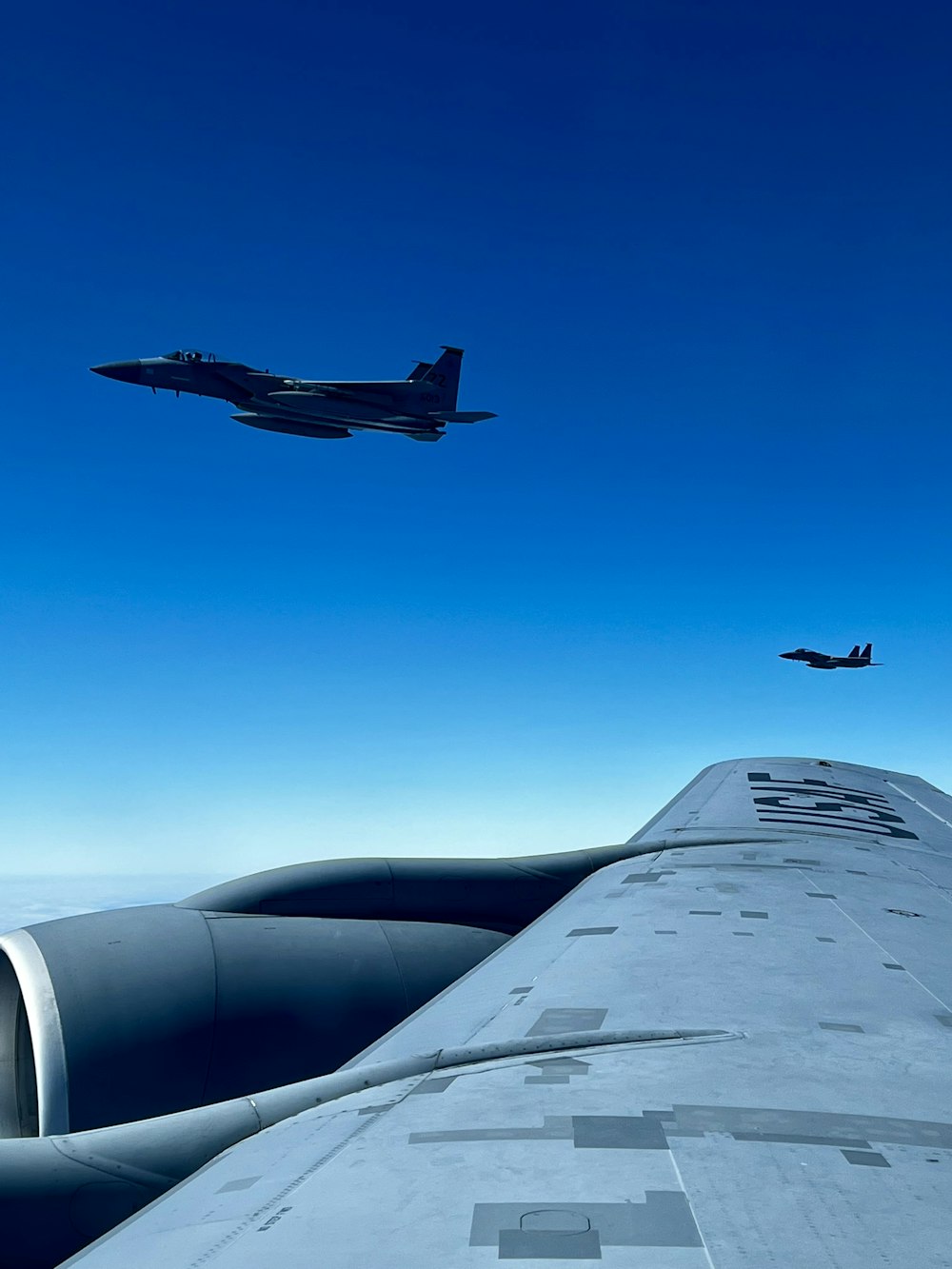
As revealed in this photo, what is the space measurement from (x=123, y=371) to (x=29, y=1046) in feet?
91.3

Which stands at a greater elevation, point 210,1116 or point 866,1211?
point 866,1211

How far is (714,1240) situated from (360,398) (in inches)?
1314

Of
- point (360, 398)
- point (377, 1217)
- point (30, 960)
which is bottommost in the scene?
point (30, 960)

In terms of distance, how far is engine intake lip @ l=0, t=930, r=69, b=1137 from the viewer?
9016mm

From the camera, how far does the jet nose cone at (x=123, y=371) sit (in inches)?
1332

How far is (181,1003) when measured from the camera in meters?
10.0

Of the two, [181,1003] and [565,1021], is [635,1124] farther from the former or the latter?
[181,1003]

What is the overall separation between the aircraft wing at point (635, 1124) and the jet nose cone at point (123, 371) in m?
30.6

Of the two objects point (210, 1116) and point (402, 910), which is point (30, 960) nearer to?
point (402, 910)

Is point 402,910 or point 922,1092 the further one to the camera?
point 402,910

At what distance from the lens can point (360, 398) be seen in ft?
113

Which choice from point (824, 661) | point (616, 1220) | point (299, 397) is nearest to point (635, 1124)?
point (616, 1220)

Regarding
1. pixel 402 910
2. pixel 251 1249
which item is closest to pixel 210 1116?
pixel 251 1249

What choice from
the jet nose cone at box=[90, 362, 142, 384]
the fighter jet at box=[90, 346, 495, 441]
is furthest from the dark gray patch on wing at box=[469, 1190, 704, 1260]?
the jet nose cone at box=[90, 362, 142, 384]
